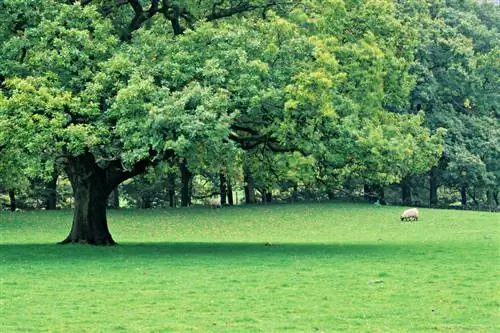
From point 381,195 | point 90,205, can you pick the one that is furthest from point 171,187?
point 90,205

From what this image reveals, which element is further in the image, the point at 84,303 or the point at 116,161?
the point at 116,161

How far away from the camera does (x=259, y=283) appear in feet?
67.0

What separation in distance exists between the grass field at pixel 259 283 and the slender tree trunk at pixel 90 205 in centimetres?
121

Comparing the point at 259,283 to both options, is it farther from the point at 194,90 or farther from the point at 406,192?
the point at 406,192

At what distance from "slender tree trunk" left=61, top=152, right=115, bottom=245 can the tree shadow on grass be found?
95cm

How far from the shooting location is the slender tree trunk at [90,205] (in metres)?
33.0

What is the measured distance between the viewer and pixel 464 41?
207ft

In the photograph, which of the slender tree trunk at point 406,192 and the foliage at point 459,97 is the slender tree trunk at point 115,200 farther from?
the foliage at point 459,97

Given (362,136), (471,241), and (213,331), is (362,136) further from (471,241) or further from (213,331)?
(213,331)

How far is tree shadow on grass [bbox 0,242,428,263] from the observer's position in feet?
92.1

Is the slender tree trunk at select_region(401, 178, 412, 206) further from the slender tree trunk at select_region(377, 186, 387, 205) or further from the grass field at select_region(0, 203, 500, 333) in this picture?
the grass field at select_region(0, 203, 500, 333)

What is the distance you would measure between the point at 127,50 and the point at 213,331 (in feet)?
61.2

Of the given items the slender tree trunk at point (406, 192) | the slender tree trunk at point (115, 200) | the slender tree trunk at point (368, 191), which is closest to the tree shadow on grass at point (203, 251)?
the slender tree trunk at point (115, 200)

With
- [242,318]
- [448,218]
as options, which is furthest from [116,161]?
[448,218]
